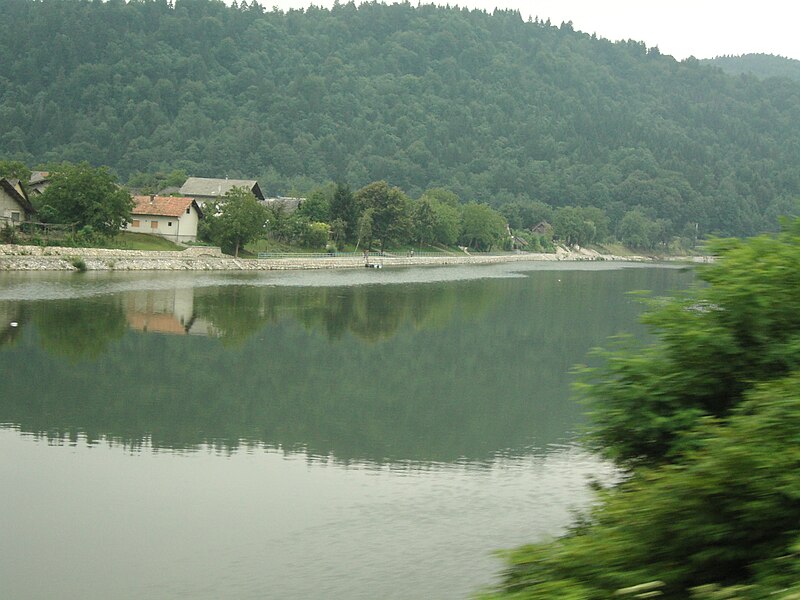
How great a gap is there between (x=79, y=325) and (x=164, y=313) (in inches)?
190

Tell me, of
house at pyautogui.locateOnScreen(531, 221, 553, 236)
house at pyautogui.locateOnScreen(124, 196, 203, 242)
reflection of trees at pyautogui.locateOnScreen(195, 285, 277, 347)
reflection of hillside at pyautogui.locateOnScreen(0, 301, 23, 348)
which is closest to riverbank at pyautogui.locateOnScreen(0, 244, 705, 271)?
house at pyautogui.locateOnScreen(124, 196, 203, 242)

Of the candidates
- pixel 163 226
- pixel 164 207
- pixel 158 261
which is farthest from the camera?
pixel 163 226

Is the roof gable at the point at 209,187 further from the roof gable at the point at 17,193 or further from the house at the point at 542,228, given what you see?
the house at the point at 542,228

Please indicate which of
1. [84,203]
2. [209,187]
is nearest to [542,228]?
[209,187]

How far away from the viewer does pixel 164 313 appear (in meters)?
32.8

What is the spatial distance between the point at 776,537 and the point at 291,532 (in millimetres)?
6461

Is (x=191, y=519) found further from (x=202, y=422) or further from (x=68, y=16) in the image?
(x=68, y=16)

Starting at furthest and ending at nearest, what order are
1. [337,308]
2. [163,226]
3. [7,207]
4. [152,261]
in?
[163,226]
[152,261]
[7,207]
[337,308]

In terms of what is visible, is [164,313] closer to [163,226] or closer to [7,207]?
[7,207]

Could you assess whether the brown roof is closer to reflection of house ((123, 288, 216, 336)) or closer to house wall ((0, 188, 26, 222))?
house wall ((0, 188, 26, 222))

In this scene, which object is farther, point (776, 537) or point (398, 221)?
point (398, 221)

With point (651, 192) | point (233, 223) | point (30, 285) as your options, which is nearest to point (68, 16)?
point (651, 192)

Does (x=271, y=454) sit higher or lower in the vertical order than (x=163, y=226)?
lower

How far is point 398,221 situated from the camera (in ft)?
273
